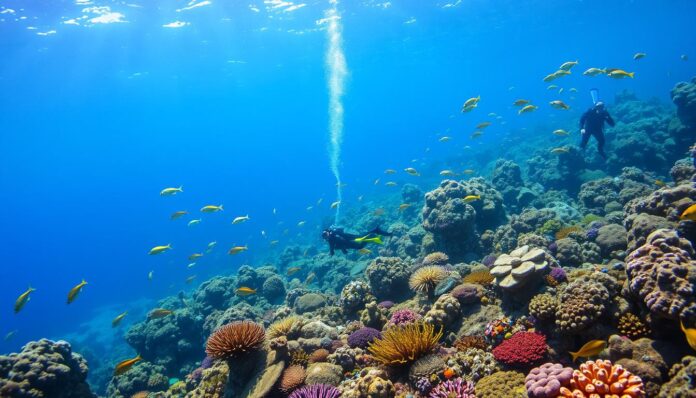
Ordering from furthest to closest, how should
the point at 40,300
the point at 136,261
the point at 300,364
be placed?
1. the point at 136,261
2. the point at 40,300
3. the point at 300,364

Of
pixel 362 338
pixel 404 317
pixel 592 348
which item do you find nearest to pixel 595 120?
pixel 404 317

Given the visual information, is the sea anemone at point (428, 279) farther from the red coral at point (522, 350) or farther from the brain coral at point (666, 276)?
the brain coral at point (666, 276)

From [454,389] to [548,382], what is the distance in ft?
4.85

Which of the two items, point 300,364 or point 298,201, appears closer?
point 300,364

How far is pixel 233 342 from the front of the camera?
5891 millimetres

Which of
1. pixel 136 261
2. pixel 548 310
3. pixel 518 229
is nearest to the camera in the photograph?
pixel 548 310

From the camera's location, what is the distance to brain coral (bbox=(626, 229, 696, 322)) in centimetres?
416

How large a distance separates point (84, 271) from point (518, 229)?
94.4 meters

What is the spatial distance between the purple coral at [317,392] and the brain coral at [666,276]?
4522 mm

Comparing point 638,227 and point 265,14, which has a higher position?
point 265,14

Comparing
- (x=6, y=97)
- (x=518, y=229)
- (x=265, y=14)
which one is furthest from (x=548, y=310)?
(x=6, y=97)

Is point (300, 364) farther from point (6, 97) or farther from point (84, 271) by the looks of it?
point (84, 271)

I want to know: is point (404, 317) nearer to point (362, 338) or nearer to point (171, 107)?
point (362, 338)

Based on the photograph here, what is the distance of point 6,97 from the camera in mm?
39812
